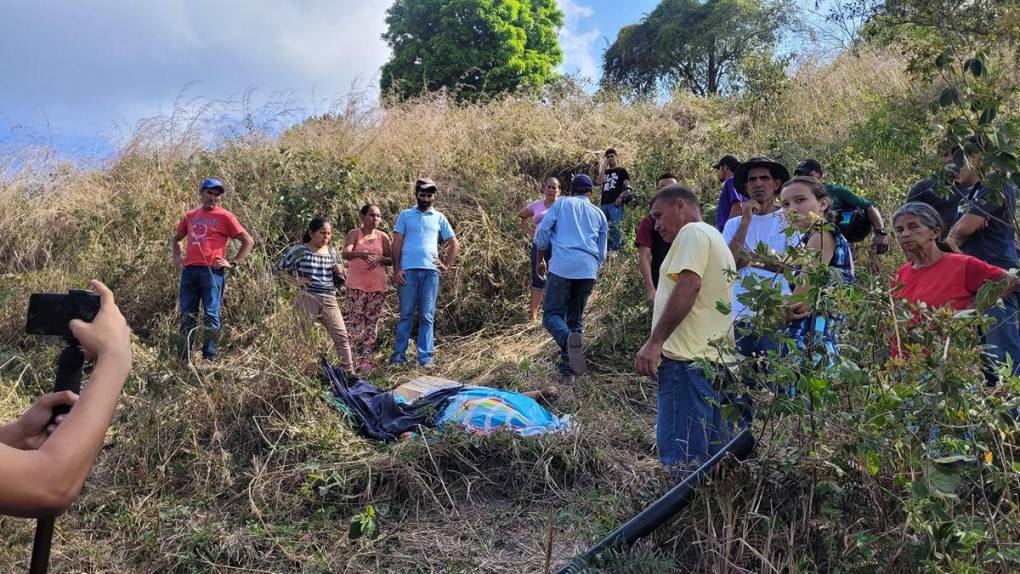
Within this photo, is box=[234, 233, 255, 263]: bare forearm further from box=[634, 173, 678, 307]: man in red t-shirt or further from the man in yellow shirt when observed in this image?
the man in yellow shirt

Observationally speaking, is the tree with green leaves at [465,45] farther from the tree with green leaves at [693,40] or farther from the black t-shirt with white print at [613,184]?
the black t-shirt with white print at [613,184]

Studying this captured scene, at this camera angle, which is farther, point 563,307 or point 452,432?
point 563,307

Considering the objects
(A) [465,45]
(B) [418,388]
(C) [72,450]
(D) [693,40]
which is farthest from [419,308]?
(D) [693,40]

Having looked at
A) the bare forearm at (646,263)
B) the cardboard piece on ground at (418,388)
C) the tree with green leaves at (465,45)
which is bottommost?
the cardboard piece on ground at (418,388)

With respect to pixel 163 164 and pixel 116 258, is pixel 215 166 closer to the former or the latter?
pixel 163 164

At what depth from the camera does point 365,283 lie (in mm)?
6352

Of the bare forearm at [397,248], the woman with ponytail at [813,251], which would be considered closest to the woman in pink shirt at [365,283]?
the bare forearm at [397,248]

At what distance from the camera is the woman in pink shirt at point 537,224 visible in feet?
24.2

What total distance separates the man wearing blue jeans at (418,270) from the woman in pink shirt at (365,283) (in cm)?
16

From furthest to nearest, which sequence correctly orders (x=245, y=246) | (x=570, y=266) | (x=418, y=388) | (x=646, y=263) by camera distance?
(x=245, y=246) → (x=570, y=266) → (x=418, y=388) → (x=646, y=263)

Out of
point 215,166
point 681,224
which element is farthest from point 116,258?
point 681,224

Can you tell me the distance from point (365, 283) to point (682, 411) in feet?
12.6

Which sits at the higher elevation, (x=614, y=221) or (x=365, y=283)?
(x=614, y=221)

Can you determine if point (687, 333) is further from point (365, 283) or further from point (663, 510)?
point (365, 283)
